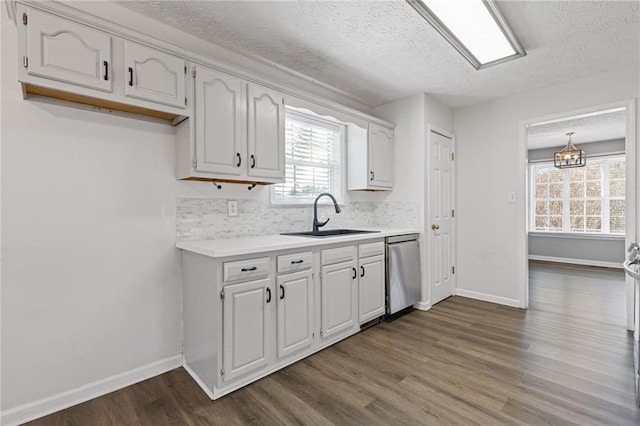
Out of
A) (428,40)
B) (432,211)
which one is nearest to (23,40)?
(428,40)

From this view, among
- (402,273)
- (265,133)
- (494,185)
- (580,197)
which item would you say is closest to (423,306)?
(402,273)

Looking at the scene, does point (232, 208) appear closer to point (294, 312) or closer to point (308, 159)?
point (294, 312)

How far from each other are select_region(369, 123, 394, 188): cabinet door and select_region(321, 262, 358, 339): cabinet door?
1234 mm

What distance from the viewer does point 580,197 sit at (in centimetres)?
624

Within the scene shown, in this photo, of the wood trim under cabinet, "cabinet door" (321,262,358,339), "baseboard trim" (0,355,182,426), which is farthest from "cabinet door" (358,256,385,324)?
the wood trim under cabinet

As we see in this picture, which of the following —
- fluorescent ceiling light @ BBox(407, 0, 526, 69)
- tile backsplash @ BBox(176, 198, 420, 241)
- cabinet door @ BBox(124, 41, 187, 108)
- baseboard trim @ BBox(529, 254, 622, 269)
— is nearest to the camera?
cabinet door @ BBox(124, 41, 187, 108)

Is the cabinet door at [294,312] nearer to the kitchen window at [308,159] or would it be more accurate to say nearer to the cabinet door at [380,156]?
the kitchen window at [308,159]

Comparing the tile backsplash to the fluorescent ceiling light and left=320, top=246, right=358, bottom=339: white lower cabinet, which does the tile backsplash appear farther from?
the fluorescent ceiling light

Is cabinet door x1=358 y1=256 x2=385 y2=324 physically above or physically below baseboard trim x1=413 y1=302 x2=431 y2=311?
above

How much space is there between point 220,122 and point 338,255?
4.54ft

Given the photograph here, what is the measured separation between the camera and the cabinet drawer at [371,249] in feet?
9.41

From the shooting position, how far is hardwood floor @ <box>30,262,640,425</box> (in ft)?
5.71

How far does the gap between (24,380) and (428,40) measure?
3476mm

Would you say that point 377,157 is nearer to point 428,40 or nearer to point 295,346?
point 428,40
